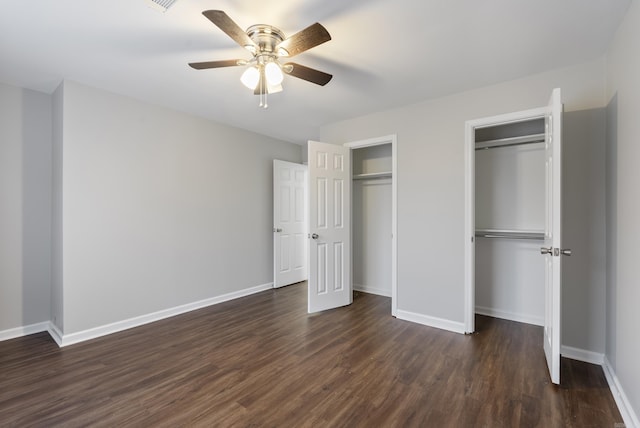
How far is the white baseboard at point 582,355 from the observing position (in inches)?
94.3

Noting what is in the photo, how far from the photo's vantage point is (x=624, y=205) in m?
1.90

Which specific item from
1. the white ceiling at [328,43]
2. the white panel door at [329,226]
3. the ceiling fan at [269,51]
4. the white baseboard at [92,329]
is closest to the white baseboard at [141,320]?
the white baseboard at [92,329]

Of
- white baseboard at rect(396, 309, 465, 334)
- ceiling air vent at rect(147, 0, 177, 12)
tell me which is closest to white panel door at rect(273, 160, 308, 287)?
white baseboard at rect(396, 309, 465, 334)

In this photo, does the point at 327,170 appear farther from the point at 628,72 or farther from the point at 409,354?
the point at 628,72

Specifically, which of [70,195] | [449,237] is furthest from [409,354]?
[70,195]

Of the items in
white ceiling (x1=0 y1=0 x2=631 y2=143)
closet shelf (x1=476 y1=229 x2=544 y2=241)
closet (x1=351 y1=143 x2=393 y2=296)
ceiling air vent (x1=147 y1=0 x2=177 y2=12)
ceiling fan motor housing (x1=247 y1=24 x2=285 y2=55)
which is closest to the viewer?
ceiling air vent (x1=147 y1=0 x2=177 y2=12)

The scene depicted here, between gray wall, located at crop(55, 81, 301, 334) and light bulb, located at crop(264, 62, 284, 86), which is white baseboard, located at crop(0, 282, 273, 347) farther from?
light bulb, located at crop(264, 62, 284, 86)

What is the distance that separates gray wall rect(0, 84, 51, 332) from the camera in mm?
2859

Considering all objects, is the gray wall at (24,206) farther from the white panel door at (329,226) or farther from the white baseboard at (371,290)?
the white baseboard at (371,290)

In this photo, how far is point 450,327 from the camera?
3123mm

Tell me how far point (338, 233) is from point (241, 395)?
222 cm

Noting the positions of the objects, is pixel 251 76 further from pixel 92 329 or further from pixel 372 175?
pixel 92 329

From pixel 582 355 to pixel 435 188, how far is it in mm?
1857

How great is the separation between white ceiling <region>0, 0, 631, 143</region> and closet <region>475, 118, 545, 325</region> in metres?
0.95
